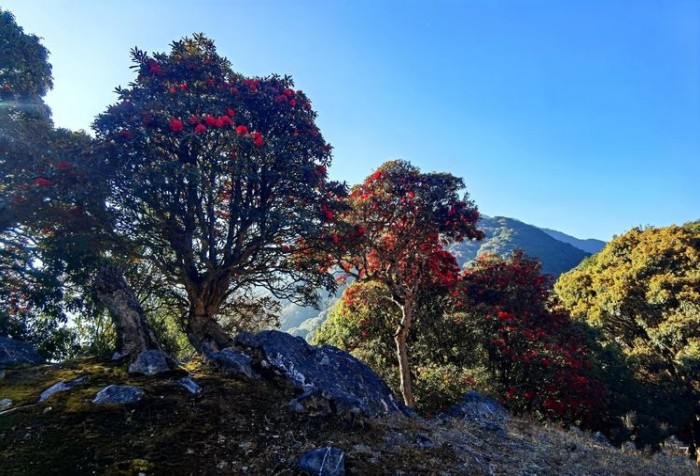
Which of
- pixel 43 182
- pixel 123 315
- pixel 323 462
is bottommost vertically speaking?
pixel 323 462

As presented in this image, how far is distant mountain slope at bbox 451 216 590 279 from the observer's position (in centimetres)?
8656

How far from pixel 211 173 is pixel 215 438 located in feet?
17.5

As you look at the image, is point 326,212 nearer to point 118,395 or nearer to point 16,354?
point 118,395

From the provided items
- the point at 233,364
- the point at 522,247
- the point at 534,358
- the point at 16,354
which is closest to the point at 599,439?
the point at 534,358

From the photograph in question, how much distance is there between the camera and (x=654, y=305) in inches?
832

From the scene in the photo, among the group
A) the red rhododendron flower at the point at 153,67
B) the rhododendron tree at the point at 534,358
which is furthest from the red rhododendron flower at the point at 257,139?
the rhododendron tree at the point at 534,358

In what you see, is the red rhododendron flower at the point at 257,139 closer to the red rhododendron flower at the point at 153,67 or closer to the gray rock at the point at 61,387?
the red rhododendron flower at the point at 153,67

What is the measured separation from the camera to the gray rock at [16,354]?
258 inches

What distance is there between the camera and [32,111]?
Result: 9.24 m

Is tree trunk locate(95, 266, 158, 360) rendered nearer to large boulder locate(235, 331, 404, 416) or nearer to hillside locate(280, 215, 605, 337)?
large boulder locate(235, 331, 404, 416)

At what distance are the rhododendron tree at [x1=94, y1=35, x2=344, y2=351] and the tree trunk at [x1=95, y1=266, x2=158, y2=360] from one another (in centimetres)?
119

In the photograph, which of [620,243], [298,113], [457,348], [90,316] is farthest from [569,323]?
[90,316]

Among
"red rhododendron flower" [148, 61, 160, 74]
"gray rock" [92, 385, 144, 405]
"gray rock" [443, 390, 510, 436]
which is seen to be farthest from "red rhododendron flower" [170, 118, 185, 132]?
Answer: "gray rock" [443, 390, 510, 436]

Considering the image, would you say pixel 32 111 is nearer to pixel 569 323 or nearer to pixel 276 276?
pixel 276 276
